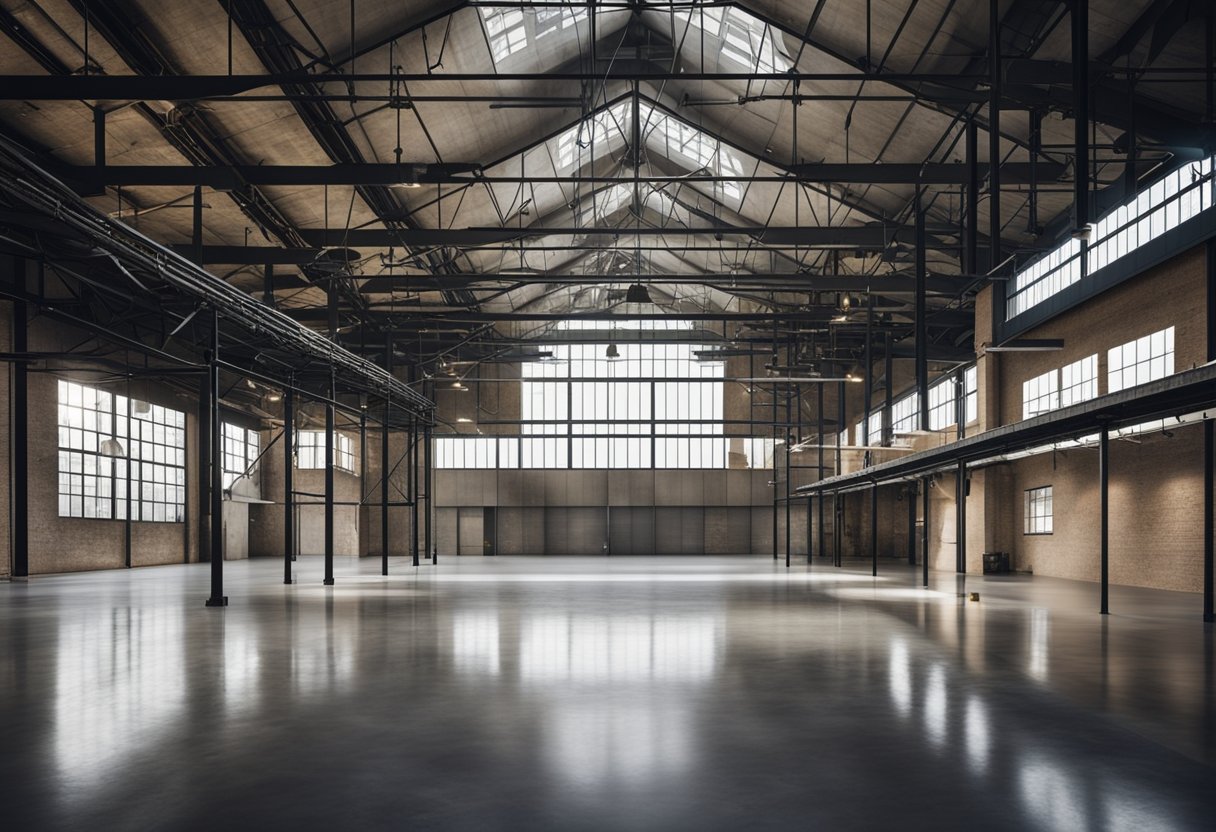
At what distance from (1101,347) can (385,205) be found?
20.3 meters

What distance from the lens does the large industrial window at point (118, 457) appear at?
1249 inches

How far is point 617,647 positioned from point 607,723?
4.69 m

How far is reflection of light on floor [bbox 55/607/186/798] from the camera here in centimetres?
661

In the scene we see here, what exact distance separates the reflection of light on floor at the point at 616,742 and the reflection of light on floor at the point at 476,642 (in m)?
2.37

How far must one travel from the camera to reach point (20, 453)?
28422mm

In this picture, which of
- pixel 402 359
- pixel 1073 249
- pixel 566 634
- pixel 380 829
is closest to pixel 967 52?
pixel 1073 249

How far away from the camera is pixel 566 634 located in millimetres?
13727

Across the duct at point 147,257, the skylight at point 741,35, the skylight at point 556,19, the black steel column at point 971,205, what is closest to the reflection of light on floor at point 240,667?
the duct at point 147,257

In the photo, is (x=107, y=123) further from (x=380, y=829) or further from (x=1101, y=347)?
(x=1101, y=347)

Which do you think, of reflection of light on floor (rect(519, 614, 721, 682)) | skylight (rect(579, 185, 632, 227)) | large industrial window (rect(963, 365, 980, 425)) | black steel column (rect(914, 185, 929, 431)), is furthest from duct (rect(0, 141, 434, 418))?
large industrial window (rect(963, 365, 980, 425))

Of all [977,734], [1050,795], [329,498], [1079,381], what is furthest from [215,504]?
[1079,381]

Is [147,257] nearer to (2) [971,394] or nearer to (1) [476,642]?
(1) [476,642]

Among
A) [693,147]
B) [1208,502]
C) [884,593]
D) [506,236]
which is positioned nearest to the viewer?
[1208,502]

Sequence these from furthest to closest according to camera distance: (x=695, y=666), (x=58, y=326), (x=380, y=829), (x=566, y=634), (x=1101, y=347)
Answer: (x=58, y=326) < (x=1101, y=347) < (x=566, y=634) < (x=695, y=666) < (x=380, y=829)
